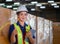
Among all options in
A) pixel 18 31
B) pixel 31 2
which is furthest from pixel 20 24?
pixel 31 2

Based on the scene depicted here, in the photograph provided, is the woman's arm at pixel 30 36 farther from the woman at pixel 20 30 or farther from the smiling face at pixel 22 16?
the smiling face at pixel 22 16

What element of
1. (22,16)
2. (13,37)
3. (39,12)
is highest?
(22,16)

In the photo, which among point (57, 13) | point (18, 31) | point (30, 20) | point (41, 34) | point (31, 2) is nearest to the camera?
point (18, 31)

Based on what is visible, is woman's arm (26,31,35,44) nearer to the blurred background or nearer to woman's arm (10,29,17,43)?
woman's arm (10,29,17,43)

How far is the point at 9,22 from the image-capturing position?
9.71 feet

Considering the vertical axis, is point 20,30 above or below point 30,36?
above

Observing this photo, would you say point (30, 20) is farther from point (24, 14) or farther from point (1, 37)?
point (1, 37)

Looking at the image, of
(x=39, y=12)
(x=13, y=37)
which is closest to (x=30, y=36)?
(x=13, y=37)

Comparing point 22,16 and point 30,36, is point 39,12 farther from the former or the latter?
point 22,16

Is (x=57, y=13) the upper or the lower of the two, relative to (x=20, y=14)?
lower

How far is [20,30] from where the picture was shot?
10.3ft

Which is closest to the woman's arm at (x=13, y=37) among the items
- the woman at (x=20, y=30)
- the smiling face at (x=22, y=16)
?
the woman at (x=20, y=30)

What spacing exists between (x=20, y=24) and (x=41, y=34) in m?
1.26

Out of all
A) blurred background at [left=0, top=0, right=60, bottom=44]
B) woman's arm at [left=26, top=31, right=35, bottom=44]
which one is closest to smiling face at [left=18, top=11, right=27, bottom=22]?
blurred background at [left=0, top=0, right=60, bottom=44]
